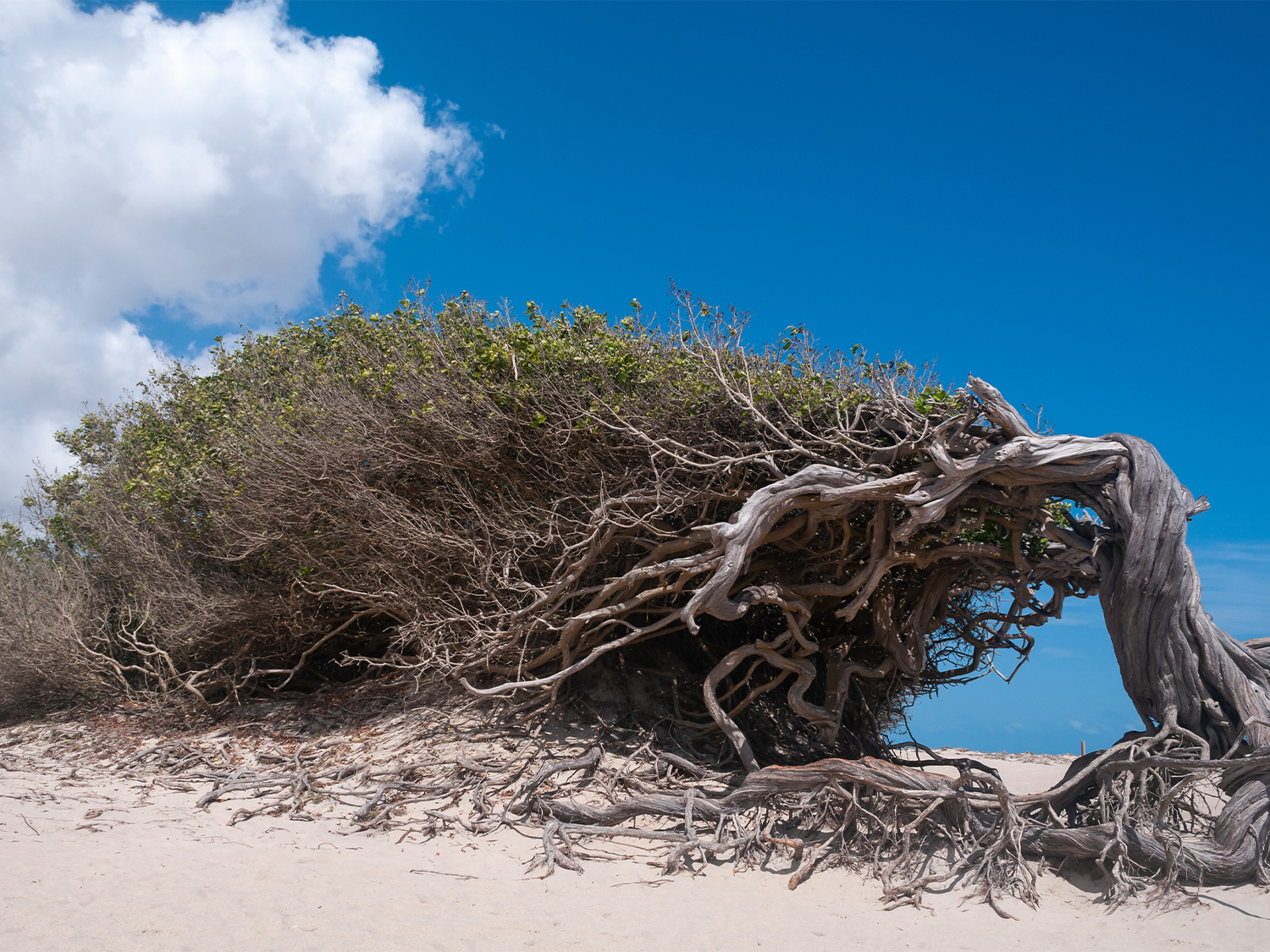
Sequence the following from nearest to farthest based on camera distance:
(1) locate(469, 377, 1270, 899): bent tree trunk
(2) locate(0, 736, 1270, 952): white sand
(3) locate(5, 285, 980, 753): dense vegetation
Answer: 1. (2) locate(0, 736, 1270, 952): white sand
2. (1) locate(469, 377, 1270, 899): bent tree trunk
3. (3) locate(5, 285, 980, 753): dense vegetation

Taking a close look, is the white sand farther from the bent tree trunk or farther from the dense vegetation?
the dense vegetation

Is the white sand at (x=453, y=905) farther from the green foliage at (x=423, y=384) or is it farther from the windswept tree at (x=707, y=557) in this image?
the green foliage at (x=423, y=384)

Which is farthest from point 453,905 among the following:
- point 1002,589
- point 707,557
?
point 1002,589

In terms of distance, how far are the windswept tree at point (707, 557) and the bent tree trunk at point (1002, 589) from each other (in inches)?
1.3

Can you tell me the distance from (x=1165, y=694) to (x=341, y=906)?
24.8 ft

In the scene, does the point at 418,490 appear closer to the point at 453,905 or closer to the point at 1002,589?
the point at 453,905

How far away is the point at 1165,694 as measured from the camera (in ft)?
25.1

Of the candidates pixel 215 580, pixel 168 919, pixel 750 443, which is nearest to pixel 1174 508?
pixel 750 443

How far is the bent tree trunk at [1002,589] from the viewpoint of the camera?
23.2 ft

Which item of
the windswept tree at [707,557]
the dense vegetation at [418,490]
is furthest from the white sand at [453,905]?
the dense vegetation at [418,490]

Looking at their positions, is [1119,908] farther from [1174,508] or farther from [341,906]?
[341,906]

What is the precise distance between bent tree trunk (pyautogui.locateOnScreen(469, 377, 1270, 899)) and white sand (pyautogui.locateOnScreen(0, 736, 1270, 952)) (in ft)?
1.72

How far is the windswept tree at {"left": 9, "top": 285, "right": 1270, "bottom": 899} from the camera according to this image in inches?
296

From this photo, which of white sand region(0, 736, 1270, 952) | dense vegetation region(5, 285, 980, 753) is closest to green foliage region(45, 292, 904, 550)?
dense vegetation region(5, 285, 980, 753)
